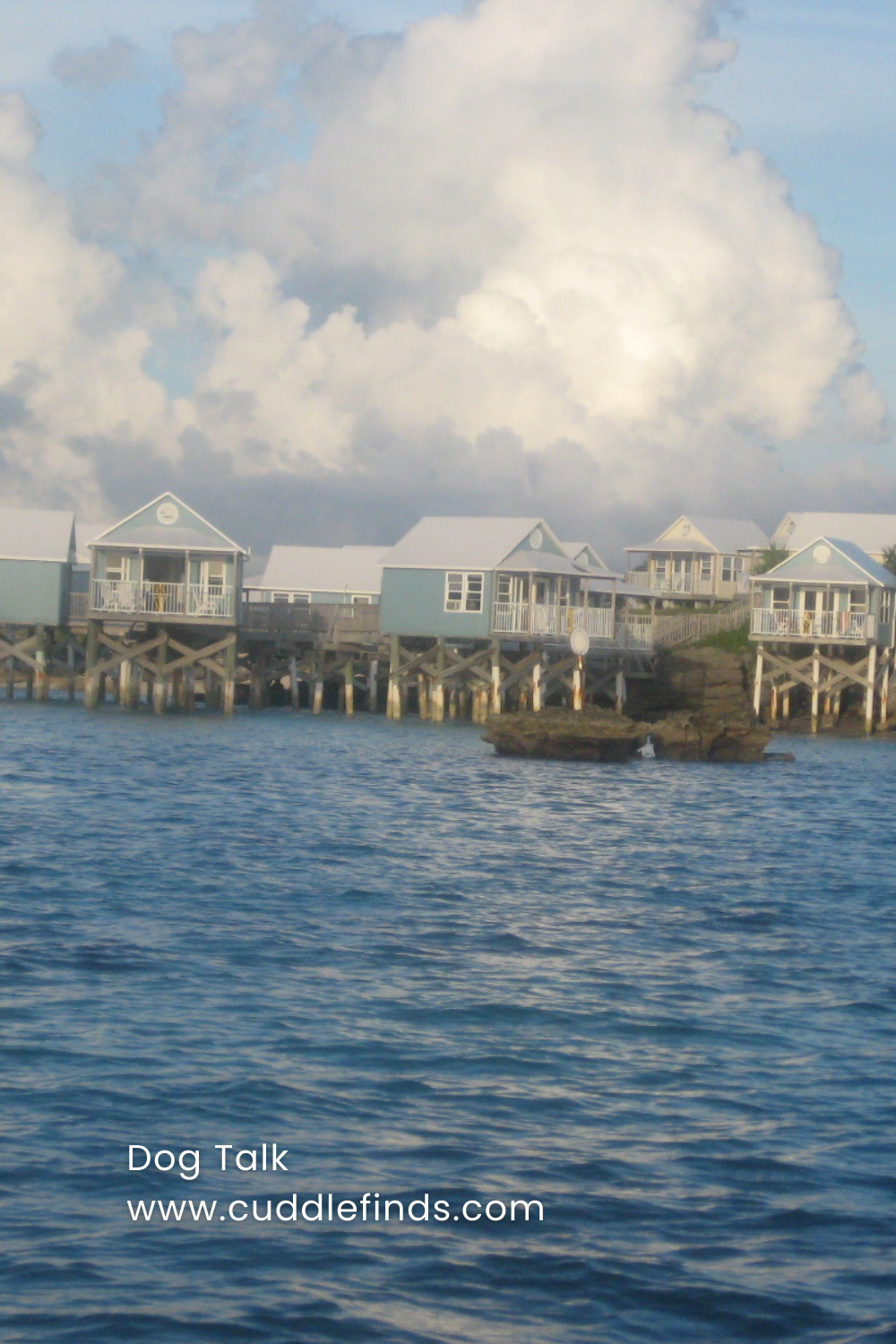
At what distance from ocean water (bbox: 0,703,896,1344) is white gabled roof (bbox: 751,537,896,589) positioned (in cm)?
3606

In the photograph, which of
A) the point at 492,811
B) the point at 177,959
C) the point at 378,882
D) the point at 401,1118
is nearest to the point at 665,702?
the point at 492,811

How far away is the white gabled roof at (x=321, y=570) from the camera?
83.4 m

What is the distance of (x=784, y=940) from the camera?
59.0 feet

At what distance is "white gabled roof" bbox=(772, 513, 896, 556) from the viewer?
3157 inches

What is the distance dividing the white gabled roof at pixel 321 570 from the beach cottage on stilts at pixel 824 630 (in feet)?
86.2

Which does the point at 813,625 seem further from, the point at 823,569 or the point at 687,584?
the point at 687,584

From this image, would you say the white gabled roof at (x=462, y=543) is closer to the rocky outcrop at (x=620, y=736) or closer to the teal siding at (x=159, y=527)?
the teal siding at (x=159, y=527)

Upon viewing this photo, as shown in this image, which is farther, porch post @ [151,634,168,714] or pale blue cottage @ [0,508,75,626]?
pale blue cottage @ [0,508,75,626]

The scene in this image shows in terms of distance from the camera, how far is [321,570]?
85438 millimetres

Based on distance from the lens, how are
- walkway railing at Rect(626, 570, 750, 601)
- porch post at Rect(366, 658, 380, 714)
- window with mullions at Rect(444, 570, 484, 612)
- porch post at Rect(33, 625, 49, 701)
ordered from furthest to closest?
1. walkway railing at Rect(626, 570, 750, 601)
2. porch post at Rect(366, 658, 380, 714)
3. porch post at Rect(33, 625, 49, 701)
4. window with mullions at Rect(444, 570, 484, 612)

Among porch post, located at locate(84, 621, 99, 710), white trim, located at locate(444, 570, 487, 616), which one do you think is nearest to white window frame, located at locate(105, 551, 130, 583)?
porch post, located at locate(84, 621, 99, 710)

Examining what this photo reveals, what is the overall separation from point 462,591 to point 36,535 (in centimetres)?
1661

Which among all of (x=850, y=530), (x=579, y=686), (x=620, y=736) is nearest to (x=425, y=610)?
(x=579, y=686)

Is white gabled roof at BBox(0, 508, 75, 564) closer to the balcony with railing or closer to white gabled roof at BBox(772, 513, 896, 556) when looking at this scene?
the balcony with railing
